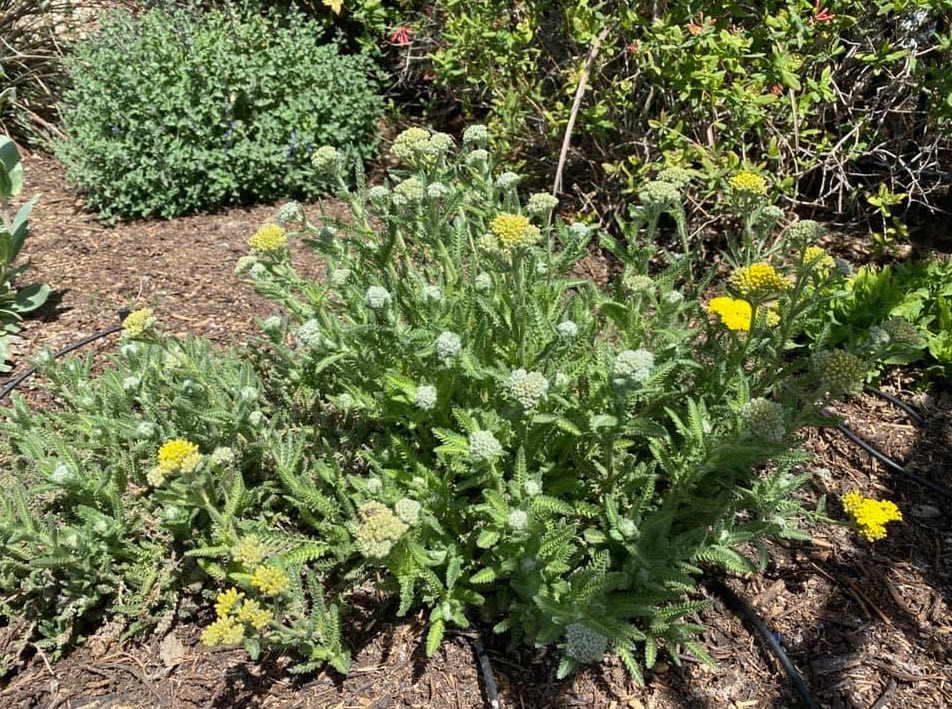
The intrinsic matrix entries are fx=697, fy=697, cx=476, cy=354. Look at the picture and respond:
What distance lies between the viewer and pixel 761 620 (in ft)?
7.87

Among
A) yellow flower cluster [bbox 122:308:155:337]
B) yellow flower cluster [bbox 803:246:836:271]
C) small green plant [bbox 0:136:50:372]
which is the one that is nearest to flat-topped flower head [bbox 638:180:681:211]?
yellow flower cluster [bbox 803:246:836:271]

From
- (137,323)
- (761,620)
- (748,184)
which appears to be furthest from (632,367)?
(137,323)

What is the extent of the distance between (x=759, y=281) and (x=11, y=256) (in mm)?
3587

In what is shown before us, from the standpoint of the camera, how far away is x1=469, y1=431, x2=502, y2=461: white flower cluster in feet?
6.21

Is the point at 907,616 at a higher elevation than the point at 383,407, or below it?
below

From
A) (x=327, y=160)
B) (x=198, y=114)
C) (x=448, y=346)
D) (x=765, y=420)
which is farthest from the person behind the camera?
(x=198, y=114)

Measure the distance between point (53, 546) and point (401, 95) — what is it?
4553 millimetres

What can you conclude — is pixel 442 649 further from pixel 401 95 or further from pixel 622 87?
pixel 401 95

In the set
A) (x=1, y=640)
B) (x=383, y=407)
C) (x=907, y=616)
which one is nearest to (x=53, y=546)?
(x=1, y=640)

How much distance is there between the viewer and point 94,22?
596cm

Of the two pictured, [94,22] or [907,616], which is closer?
[907,616]

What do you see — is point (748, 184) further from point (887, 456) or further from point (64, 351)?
point (64, 351)

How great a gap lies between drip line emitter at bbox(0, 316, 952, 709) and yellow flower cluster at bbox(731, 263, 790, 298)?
613 mm

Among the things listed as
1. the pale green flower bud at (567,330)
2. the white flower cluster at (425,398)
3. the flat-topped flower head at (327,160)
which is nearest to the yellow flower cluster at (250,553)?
the white flower cluster at (425,398)
